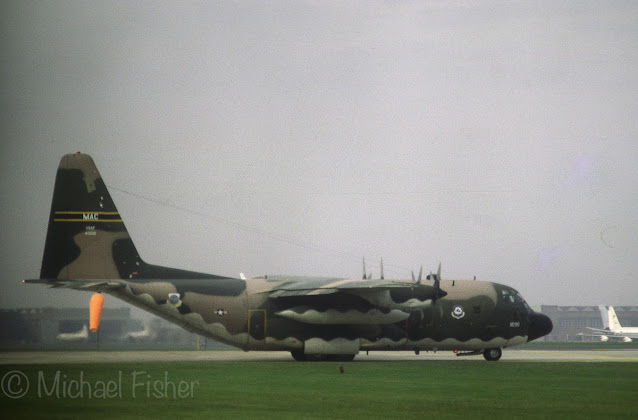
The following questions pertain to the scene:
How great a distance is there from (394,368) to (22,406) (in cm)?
1776

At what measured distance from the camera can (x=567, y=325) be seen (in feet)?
448

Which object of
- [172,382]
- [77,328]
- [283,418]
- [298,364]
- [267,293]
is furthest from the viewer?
[77,328]

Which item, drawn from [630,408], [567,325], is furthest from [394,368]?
[567,325]

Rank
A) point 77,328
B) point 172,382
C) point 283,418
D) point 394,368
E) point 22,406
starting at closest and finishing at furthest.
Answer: point 283,418 → point 22,406 → point 172,382 → point 394,368 → point 77,328

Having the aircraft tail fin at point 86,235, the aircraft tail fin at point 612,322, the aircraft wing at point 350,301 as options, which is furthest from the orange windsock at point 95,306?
the aircraft tail fin at point 612,322

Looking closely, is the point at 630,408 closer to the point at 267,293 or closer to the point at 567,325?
the point at 267,293

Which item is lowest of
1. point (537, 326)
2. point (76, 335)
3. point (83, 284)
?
point (76, 335)

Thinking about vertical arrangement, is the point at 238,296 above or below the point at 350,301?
above

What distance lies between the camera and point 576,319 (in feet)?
454

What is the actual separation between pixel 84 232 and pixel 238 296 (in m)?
7.80

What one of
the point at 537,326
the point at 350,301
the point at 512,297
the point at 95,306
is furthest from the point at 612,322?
the point at 95,306

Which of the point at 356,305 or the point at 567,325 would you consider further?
the point at 567,325

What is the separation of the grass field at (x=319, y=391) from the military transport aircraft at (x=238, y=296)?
3.69 m

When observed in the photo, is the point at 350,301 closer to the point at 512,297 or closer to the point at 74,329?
the point at 512,297
